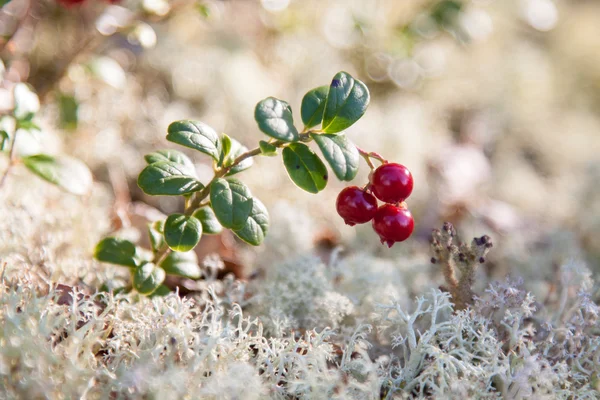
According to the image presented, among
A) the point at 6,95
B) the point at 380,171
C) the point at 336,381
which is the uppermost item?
the point at 380,171

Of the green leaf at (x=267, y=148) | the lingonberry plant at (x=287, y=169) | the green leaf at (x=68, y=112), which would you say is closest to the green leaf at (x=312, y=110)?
the lingonberry plant at (x=287, y=169)

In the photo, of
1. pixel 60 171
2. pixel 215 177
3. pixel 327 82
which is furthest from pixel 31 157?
pixel 327 82

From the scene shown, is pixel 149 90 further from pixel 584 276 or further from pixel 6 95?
pixel 584 276

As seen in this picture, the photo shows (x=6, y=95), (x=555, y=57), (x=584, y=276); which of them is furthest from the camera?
(x=555, y=57)

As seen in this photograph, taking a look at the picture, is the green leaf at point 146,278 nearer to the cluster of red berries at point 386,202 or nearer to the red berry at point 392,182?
the cluster of red berries at point 386,202

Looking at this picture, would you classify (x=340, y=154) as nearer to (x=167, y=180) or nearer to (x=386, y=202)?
(x=386, y=202)

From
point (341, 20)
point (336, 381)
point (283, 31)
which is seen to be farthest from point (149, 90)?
point (336, 381)
